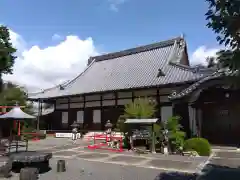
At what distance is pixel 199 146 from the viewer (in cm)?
1113

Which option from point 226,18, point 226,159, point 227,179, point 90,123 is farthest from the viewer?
point 90,123

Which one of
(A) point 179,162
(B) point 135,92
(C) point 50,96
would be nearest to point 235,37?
(A) point 179,162

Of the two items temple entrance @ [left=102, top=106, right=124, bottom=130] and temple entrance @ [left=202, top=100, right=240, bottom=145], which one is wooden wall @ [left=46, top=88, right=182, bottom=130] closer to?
temple entrance @ [left=102, top=106, right=124, bottom=130]

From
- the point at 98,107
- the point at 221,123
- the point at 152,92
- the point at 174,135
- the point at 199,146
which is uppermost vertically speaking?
the point at 152,92

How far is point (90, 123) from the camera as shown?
21969 mm

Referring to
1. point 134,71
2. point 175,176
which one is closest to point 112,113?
point 134,71

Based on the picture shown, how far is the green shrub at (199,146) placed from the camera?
10969 mm

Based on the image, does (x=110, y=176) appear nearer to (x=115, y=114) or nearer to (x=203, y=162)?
(x=203, y=162)

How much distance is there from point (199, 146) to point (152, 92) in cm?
819

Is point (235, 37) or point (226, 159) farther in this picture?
point (226, 159)

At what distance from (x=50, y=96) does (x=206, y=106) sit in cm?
1606

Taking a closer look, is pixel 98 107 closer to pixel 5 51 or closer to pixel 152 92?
pixel 152 92

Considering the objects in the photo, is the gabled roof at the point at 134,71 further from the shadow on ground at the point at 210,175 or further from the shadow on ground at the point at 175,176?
the shadow on ground at the point at 175,176

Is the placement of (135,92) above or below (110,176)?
above
